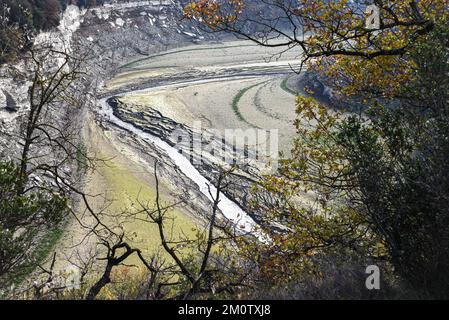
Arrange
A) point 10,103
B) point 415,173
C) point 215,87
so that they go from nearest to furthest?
1. point 415,173
2. point 10,103
3. point 215,87

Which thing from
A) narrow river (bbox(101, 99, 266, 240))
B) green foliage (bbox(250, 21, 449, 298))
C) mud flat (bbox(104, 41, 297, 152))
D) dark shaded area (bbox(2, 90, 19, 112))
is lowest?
green foliage (bbox(250, 21, 449, 298))

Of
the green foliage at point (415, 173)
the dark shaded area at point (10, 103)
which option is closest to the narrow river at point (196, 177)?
the dark shaded area at point (10, 103)

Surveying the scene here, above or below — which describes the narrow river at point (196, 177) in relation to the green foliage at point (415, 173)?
above

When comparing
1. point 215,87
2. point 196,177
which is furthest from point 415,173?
point 215,87

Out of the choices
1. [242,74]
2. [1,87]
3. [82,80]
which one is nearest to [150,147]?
[1,87]

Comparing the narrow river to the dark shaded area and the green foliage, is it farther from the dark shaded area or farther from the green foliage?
the green foliage

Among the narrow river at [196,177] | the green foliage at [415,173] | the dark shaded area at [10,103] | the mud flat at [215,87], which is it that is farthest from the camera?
the mud flat at [215,87]

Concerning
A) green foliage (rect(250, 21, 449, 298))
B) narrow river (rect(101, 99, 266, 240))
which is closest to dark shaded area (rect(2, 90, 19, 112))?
narrow river (rect(101, 99, 266, 240))

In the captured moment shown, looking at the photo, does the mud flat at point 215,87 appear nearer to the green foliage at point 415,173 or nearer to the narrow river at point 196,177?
the narrow river at point 196,177

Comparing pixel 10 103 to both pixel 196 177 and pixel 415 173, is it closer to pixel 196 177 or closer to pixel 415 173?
pixel 196 177

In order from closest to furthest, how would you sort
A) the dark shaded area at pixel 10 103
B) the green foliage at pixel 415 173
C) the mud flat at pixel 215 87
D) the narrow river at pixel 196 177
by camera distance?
the green foliage at pixel 415 173, the narrow river at pixel 196 177, the dark shaded area at pixel 10 103, the mud flat at pixel 215 87

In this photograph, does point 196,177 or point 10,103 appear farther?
point 10,103
